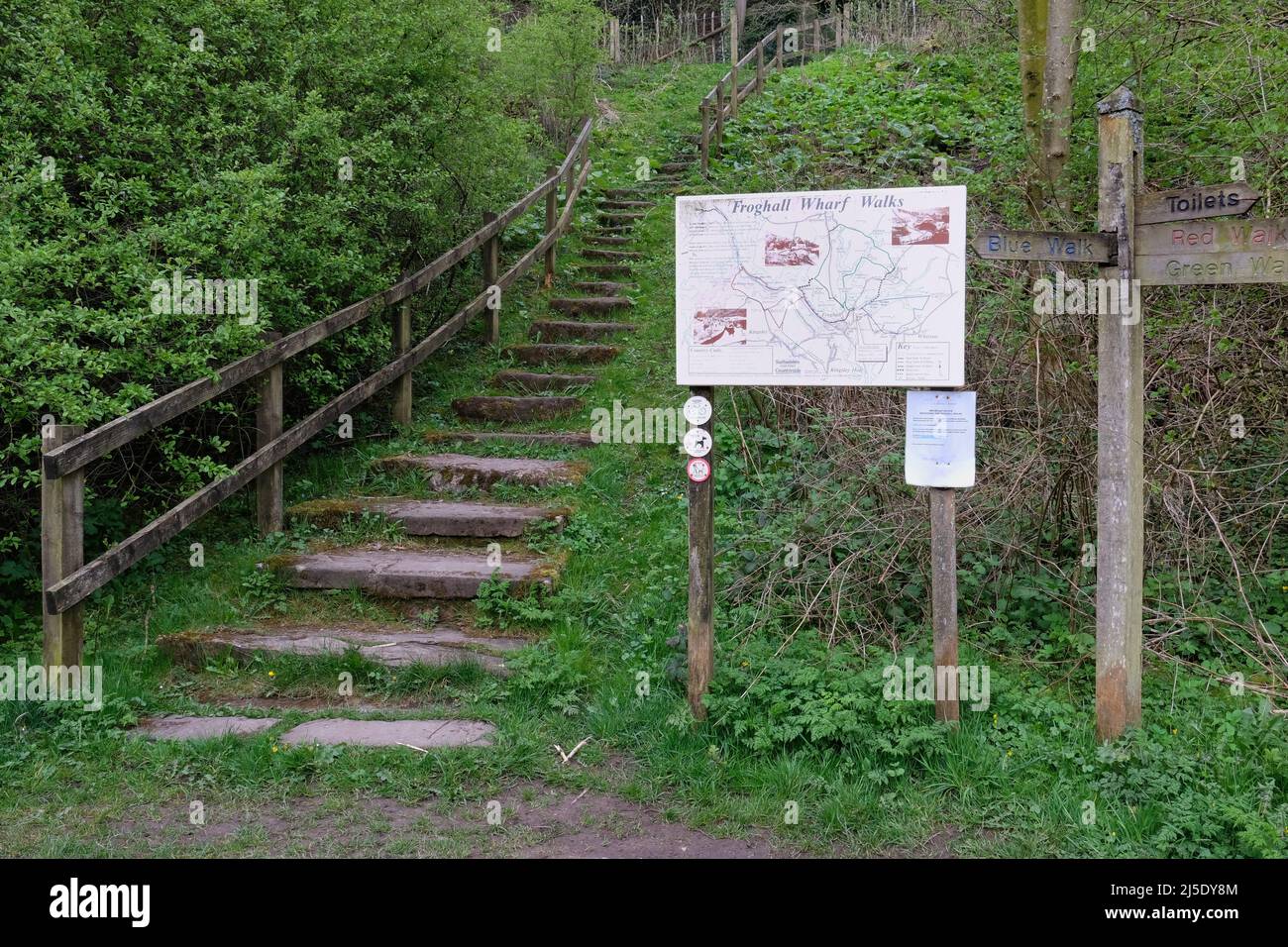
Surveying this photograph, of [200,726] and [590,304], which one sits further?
[590,304]

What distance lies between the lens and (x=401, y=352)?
340 inches

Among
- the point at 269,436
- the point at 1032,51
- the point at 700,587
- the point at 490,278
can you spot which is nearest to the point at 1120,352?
the point at 700,587

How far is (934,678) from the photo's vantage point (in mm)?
4621

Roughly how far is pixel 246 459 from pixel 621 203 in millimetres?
9178

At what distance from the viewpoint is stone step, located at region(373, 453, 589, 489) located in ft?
25.1

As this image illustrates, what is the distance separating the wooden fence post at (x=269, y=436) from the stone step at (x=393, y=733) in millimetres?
2258

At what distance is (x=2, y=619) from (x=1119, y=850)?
589cm

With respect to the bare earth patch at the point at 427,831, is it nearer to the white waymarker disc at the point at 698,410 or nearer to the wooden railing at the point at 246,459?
the wooden railing at the point at 246,459

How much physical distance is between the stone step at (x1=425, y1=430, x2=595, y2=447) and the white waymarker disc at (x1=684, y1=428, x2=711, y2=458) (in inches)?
138

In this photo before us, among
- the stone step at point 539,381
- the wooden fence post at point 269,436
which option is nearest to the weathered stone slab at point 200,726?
the wooden fence post at point 269,436

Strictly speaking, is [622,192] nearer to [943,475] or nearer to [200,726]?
[943,475]

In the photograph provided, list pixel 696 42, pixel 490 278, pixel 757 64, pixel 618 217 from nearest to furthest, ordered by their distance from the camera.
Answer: pixel 490 278 < pixel 618 217 < pixel 757 64 < pixel 696 42

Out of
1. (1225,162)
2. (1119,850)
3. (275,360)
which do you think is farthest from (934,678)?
(275,360)

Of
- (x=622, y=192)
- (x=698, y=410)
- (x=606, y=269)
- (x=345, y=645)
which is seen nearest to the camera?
(x=698, y=410)
